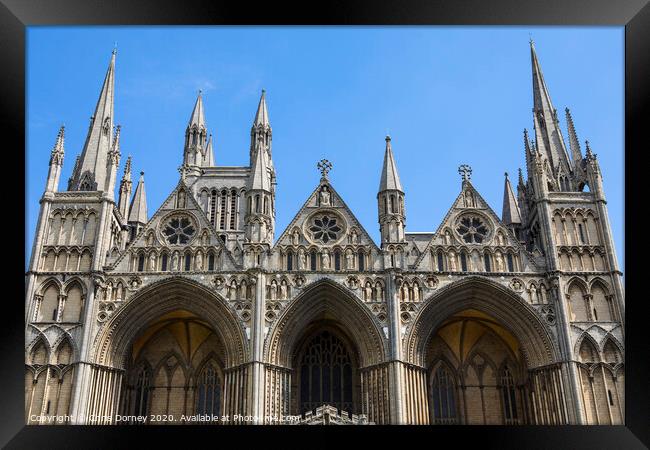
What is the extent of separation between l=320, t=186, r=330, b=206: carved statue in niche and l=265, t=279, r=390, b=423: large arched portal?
4067 millimetres

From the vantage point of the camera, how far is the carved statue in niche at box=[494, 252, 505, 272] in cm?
2791

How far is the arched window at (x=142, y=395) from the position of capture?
1115 inches

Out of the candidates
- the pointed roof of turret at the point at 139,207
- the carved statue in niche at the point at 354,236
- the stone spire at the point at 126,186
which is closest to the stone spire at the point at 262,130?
the pointed roof of turret at the point at 139,207

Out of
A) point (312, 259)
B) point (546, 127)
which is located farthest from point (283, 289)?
point (546, 127)

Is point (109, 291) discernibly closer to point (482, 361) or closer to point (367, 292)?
point (367, 292)

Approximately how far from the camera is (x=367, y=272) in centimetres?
2745

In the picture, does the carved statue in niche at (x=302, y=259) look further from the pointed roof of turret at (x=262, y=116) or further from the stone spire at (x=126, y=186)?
the pointed roof of turret at (x=262, y=116)

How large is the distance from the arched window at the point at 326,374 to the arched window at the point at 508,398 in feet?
22.2

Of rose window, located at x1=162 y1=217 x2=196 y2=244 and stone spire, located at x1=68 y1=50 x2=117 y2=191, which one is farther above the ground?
stone spire, located at x1=68 y1=50 x2=117 y2=191

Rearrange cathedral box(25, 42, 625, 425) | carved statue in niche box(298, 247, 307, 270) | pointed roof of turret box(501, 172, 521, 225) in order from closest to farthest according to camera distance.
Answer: cathedral box(25, 42, 625, 425)
carved statue in niche box(298, 247, 307, 270)
pointed roof of turret box(501, 172, 521, 225)

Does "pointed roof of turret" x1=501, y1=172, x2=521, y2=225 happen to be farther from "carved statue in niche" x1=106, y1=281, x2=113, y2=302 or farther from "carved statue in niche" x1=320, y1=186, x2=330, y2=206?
"carved statue in niche" x1=106, y1=281, x2=113, y2=302

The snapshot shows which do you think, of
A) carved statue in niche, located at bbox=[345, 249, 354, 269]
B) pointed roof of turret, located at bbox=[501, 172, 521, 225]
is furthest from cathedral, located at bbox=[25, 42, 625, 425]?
pointed roof of turret, located at bbox=[501, 172, 521, 225]
